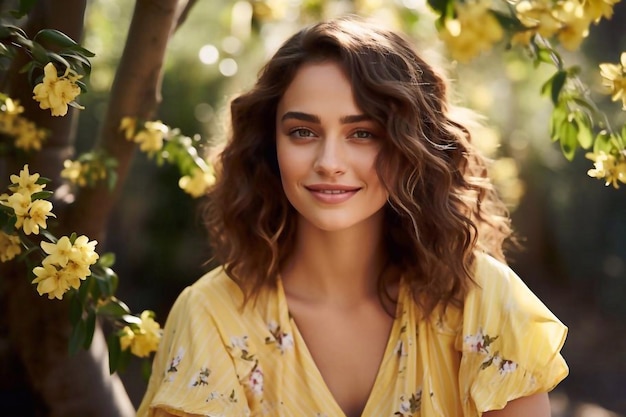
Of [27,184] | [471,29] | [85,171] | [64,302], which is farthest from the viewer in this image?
[64,302]

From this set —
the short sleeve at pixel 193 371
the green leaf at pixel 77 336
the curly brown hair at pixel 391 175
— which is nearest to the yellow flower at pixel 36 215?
the green leaf at pixel 77 336

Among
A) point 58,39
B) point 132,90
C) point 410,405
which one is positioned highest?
point 58,39

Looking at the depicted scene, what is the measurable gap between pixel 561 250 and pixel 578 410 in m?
1.47

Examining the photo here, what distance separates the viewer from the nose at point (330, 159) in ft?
6.88

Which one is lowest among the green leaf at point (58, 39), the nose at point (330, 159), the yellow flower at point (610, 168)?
the nose at point (330, 159)

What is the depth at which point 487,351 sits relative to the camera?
2.16 metres

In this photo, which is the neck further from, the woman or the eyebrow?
the eyebrow

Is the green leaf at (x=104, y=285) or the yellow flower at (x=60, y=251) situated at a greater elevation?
the yellow flower at (x=60, y=251)

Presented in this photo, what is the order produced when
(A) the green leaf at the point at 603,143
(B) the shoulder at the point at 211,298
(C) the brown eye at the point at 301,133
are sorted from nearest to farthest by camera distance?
1. (A) the green leaf at the point at 603,143
2. (C) the brown eye at the point at 301,133
3. (B) the shoulder at the point at 211,298

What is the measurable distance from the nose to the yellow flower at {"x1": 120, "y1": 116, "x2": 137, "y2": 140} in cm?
62

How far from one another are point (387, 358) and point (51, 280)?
92 cm

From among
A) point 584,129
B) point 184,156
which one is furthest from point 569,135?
point 184,156

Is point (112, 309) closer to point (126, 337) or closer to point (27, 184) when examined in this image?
point (126, 337)

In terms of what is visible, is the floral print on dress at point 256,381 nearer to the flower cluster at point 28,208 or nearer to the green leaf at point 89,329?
the green leaf at point 89,329
